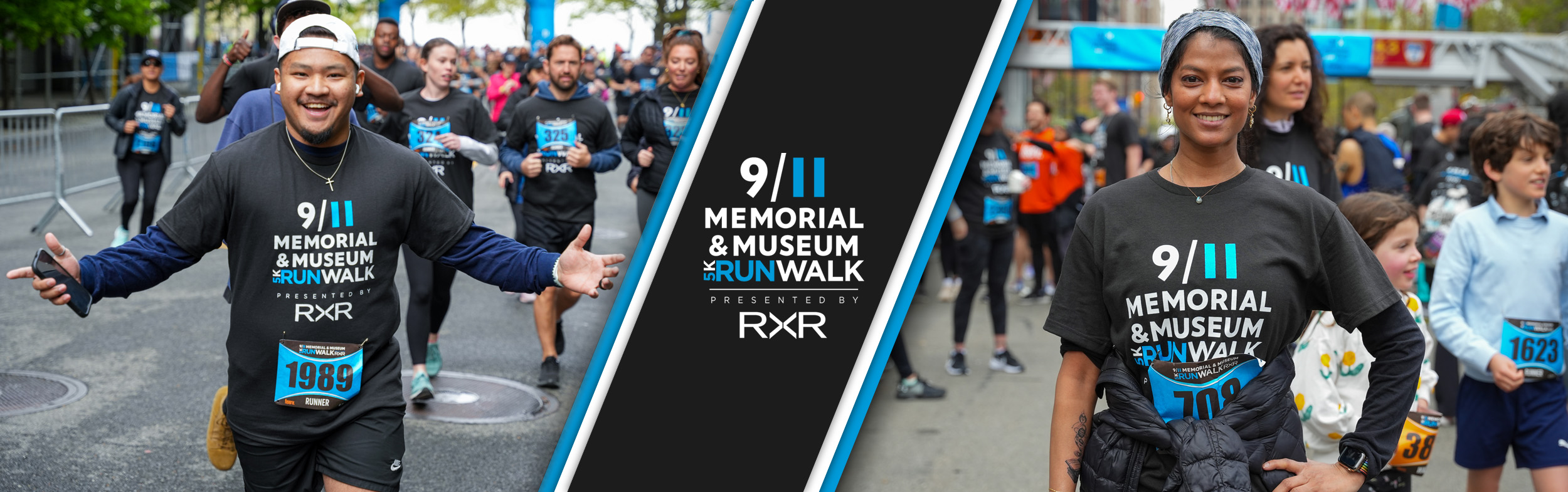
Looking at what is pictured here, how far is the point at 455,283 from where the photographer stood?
32.4 ft

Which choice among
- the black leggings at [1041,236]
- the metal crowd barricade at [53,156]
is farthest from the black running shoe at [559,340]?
the metal crowd barricade at [53,156]

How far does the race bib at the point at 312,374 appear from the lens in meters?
3.10

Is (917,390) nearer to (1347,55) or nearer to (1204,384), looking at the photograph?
(1204,384)

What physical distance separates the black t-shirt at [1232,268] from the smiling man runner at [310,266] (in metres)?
1.35

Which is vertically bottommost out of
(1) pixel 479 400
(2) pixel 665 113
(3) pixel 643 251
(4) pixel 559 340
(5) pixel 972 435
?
(5) pixel 972 435

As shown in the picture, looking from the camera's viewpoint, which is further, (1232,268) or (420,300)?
(420,300)

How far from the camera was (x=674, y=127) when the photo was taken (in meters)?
7.05

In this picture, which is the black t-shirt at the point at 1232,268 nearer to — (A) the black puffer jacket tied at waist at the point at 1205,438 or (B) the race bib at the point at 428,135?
(A) the black puffer jacket tied at waist at the point at 1205,438

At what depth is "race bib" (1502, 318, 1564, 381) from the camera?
4129mm

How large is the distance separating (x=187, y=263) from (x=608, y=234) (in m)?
9.41

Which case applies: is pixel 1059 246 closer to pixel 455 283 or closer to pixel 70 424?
pixel 455 283

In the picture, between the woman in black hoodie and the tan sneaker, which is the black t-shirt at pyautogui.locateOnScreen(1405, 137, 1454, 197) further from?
the tan sneaker

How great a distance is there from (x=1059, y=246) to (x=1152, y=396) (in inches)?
342

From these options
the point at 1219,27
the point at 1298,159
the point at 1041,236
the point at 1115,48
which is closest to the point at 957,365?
the point at 1041,236
